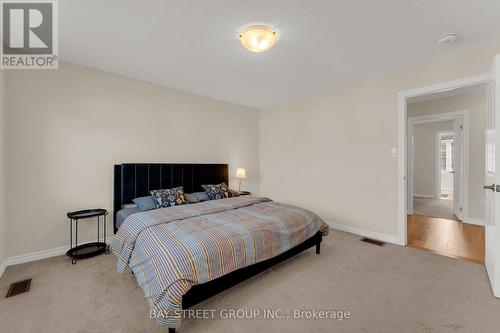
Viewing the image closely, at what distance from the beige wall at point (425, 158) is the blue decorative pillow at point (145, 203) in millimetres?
7845

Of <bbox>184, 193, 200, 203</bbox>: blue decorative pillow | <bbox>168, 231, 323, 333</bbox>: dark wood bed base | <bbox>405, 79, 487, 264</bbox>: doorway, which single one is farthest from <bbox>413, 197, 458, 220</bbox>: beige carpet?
<bbox>184, 193, 200, 203</bbox>: blue decorative pillow

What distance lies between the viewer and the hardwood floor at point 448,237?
2899 mm

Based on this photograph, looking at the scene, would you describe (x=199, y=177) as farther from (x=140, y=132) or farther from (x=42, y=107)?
(x=42, y=107)

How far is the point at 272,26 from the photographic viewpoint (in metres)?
2.18

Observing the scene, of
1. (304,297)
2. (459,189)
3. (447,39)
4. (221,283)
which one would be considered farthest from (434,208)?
(221,283)

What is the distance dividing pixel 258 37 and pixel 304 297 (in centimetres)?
259

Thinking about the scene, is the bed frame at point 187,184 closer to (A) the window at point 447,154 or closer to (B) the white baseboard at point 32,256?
(B) the white baseboard at point 32,256

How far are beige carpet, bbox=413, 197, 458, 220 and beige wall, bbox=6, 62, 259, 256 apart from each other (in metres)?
5.56

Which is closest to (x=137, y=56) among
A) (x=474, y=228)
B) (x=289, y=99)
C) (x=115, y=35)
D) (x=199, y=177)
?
(x=115, y=35)

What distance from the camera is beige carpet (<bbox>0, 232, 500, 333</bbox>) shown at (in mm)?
1660

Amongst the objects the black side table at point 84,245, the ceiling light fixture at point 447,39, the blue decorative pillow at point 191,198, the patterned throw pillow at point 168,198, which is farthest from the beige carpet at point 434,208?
the black side table at point 84,245

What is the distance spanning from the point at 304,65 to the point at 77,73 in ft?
10.5

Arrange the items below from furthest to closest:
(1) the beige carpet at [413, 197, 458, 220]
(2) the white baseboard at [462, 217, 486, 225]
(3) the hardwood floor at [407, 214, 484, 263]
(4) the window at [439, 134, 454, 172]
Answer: (4) the window at [439, 134, 454, 172]
(1) the beige carpet at [413, 197, 458, 220]
(2) the white baseboard at [462, 217, 486, 225]
(3) the hardwood floor at [407, 214, 484, 263]

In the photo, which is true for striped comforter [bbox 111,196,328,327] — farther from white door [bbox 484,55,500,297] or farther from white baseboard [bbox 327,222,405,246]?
white door [bbox 484,55,500,297]
